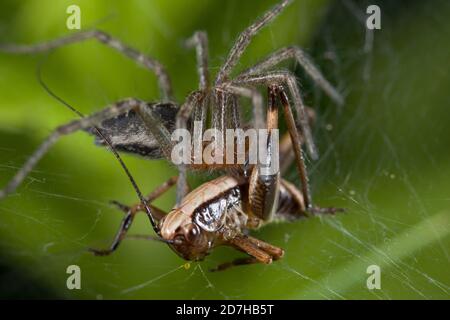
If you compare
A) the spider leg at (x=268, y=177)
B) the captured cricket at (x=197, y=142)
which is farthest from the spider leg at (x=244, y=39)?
the spider leg at (x=268, y=177)

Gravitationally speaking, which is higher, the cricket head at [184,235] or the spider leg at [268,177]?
the spider leg at [268,177]

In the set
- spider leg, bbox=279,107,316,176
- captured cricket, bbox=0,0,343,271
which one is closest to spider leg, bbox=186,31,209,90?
captured cricket, bbox=0,0,343,271

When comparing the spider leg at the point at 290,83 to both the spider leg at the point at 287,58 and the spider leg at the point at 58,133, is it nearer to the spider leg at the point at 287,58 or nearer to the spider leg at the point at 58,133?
the spider leg at the point at 287,58

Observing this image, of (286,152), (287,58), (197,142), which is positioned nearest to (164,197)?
(197,142)

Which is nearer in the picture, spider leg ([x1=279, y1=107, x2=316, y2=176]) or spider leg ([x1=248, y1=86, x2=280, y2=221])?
spider leg ([x1=248, y1=86, x2=280, y2=221])

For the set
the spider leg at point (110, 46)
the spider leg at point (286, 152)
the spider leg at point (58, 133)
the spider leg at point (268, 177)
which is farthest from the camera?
the spider leg at point (286, 152)

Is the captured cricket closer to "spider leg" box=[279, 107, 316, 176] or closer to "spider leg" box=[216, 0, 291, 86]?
"spider leg" box=[216, 0, 291, 86]
